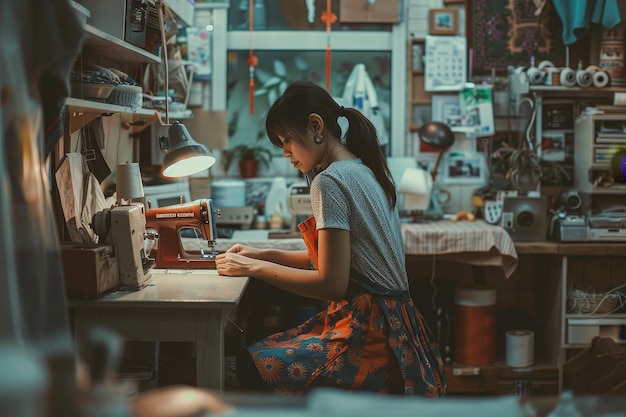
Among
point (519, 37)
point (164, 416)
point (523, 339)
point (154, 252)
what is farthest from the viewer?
point (519, 37)

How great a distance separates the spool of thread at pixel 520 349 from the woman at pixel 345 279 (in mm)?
1865

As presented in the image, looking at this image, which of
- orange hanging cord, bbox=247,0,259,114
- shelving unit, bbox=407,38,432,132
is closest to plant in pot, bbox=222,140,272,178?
orange hanging cord, bbox=247,0,259,114

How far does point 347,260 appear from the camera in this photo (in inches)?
99.8

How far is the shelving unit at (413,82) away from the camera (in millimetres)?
4988

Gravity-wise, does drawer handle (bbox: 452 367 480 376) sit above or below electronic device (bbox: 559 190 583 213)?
below

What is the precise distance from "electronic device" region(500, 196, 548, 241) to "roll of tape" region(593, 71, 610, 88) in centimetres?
73

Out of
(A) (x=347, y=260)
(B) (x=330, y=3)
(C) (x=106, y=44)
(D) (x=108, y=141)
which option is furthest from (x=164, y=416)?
(B) (x=330, y=3)

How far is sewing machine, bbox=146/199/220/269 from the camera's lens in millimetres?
3041

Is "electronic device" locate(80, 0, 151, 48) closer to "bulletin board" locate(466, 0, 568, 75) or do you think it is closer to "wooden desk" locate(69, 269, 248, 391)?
"wooden desk" locate(69, 269, 248, 391)

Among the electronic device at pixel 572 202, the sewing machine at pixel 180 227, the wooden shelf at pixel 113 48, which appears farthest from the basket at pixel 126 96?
the electronic device at pixel 572 202

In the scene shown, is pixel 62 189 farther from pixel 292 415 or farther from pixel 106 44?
pixel 292 415

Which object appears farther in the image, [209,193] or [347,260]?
[209,193]

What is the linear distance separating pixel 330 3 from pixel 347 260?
2.79 meters

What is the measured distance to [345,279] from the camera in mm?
2533
